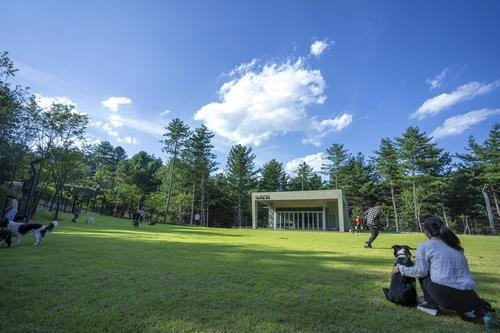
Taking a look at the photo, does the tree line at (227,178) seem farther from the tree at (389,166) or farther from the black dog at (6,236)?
the black dog at (6,236)

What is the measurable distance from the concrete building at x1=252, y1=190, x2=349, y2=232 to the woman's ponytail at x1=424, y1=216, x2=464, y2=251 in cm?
2717

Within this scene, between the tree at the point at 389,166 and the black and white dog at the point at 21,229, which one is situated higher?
the tree at the point at 389,166

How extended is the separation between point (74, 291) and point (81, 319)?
3.29 feet

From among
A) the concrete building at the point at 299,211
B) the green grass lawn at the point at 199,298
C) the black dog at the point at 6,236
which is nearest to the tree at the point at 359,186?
the concrete building at the point at 299,211

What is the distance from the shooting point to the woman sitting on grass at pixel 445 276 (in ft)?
8.96

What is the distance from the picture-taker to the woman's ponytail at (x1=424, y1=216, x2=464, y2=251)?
2.95 m

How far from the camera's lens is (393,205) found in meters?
38.9

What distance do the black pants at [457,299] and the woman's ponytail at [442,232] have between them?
17.5 inches

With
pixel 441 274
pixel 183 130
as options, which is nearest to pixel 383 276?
pixel 441 274

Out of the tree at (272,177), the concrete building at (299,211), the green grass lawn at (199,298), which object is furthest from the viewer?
the tree at (272,177)

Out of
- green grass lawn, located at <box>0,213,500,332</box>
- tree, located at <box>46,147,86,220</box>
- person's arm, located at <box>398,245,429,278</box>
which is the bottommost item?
green grass lawn, located at <box>0,213,500,332</box>

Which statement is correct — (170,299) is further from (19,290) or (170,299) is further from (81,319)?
(19,290)

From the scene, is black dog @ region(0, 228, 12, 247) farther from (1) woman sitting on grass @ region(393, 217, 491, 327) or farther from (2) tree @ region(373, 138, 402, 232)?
(2) tree @ region(373, 138, 402, 232)

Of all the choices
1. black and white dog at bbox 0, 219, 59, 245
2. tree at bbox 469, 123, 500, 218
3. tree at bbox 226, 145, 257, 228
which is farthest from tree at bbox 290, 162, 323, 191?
black and white dog at bbox 0, 219, 59, 245
